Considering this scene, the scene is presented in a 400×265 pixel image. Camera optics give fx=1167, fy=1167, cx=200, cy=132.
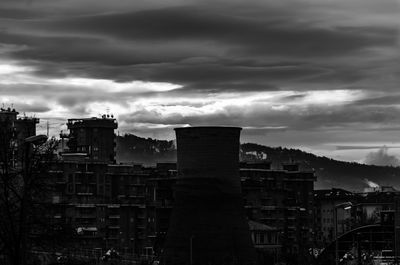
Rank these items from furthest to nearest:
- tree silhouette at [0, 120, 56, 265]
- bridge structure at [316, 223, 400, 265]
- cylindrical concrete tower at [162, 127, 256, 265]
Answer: bridge structure at [316, 223, 400, 265]
cylindrical concrete tower at [162, 127, 256, 265]
tree silhouette at [0, 120, 56, 265]

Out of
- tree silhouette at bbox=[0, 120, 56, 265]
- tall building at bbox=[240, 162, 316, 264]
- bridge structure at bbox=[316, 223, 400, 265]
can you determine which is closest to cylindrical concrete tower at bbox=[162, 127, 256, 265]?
bridge structure at bbox=[316, 223, 400, 265]

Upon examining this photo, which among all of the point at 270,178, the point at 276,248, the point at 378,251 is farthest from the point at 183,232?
the point at 270,178

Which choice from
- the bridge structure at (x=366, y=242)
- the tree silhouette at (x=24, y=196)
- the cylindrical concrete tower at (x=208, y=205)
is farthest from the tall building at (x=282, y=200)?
the tree silhouette at (x=24, y=196)

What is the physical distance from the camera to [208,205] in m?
114

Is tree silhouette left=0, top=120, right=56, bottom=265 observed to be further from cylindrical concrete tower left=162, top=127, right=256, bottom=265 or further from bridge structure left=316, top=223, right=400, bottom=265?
bridge structure left=316, top=223, right=400, bottom=265

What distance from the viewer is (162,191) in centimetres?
16400

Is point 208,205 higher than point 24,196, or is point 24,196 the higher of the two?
point 24,196

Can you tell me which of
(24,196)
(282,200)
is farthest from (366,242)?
(24,196)

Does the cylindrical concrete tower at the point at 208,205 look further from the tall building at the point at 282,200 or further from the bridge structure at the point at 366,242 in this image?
the tall building at the point at 282,200

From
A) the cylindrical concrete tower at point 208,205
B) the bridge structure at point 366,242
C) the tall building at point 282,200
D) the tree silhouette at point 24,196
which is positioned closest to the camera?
the tree silhouette at point 24,196

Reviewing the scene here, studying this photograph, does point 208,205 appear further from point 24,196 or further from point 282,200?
point 24,196

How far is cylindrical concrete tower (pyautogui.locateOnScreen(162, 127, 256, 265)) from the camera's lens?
113 m

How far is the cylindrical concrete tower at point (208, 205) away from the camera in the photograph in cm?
11306

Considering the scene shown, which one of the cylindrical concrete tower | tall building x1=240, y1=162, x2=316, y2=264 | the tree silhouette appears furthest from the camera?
tall building x1=240, y1=162, x2=316, y2=264
